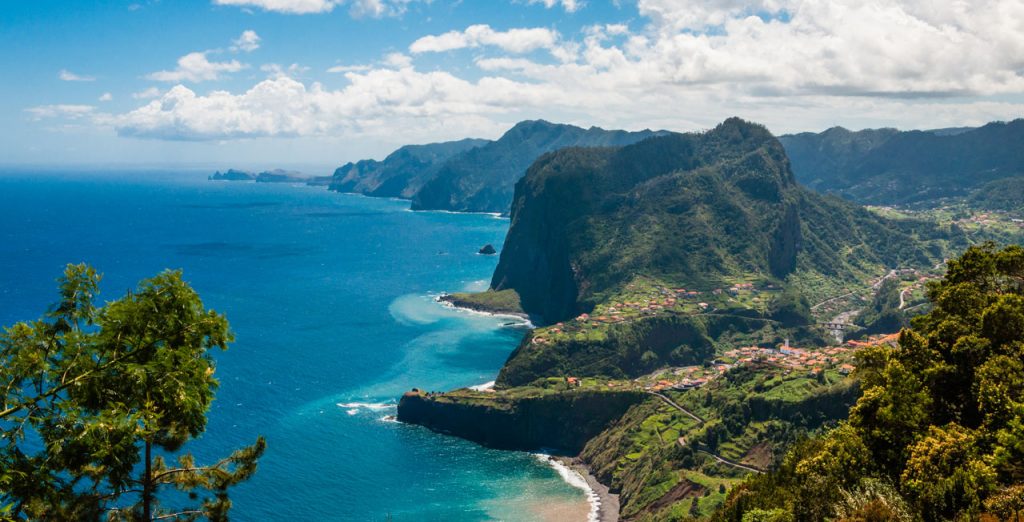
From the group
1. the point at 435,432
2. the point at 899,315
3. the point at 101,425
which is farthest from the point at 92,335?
the point at 899,315

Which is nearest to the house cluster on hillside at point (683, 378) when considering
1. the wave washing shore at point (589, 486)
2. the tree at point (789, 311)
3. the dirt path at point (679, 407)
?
the dirt path at point (679, 407)

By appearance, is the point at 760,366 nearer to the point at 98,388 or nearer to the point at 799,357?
the point at 799,357

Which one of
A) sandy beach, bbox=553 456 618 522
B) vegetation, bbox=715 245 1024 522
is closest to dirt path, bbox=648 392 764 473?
sandy beach, bbox=553 456 618 522

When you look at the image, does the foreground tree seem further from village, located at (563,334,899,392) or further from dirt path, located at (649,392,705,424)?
village, located at (563,334,899,392)

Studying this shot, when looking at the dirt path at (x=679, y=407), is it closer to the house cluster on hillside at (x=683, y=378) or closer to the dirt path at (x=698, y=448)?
the dirt path at (x=698, y=448)

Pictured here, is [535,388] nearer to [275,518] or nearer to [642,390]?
[642,390]
